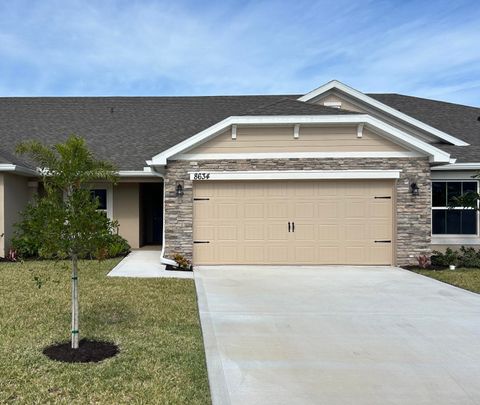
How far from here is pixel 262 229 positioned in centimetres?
1163

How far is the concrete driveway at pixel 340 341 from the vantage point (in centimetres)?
410

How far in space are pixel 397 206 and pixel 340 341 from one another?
6.75 metres

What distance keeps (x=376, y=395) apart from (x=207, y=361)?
1.77 meters

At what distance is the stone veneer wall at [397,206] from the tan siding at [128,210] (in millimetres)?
3430

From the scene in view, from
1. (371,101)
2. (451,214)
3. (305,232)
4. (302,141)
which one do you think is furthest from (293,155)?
(451,214)

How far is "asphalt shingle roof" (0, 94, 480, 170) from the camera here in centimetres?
1428

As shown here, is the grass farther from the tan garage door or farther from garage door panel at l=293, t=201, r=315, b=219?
garage door panel at l=293, t=201, r=315, b=219

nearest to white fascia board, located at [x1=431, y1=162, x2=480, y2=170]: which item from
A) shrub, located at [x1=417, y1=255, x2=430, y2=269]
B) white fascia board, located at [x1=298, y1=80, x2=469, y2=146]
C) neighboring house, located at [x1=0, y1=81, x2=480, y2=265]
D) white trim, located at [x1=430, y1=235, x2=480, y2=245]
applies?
neighboring house, located at [x1=0, y1=81, x2=480, y2=265]

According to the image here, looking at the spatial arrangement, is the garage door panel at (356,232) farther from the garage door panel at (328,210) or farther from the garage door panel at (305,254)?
the garage door panel at (305,254)

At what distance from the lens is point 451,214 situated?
13.0m

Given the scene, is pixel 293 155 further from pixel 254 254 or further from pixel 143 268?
pixel 143 268

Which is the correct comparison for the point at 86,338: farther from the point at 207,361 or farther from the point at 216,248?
the point at 216,248

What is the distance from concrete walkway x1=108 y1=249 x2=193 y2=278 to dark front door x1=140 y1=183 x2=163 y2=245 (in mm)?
2839

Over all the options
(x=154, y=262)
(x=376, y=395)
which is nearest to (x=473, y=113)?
(x=154, y=262)
